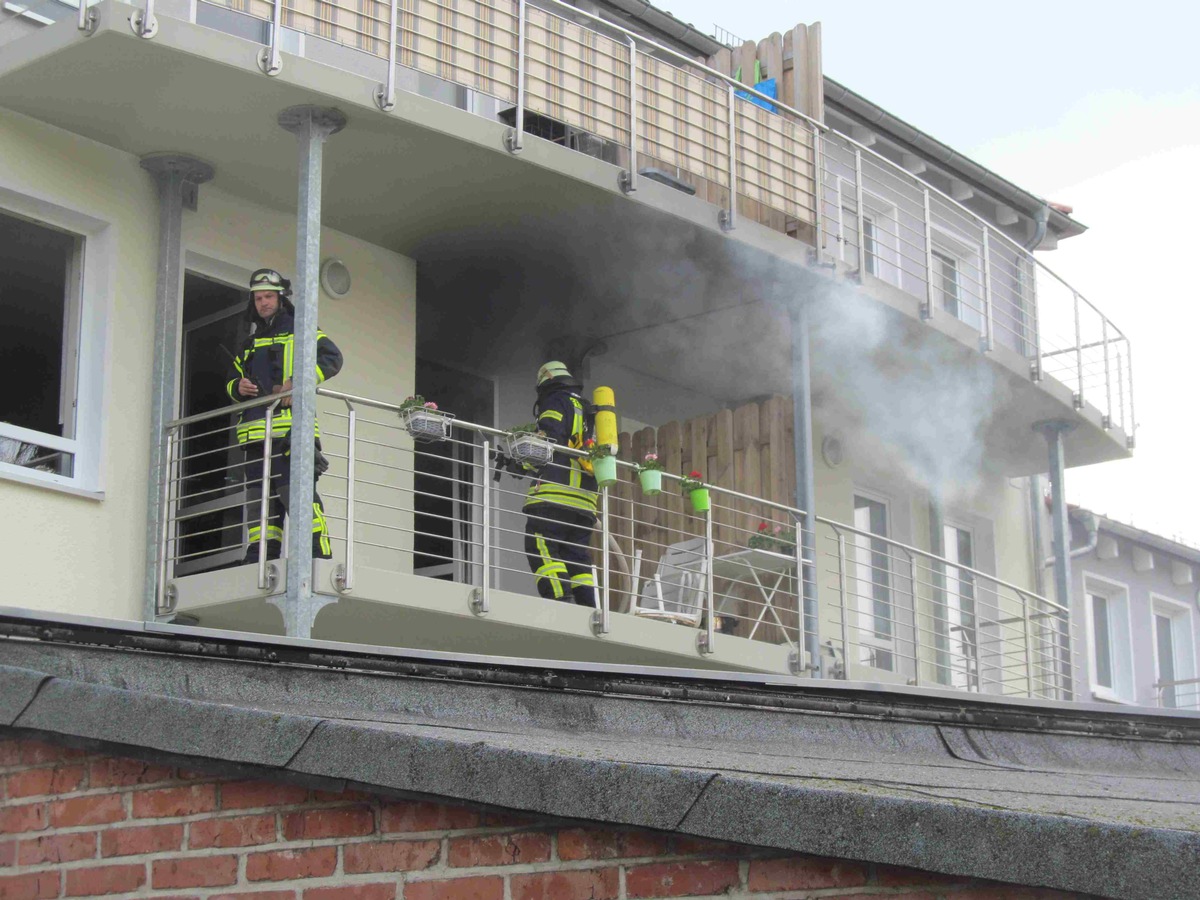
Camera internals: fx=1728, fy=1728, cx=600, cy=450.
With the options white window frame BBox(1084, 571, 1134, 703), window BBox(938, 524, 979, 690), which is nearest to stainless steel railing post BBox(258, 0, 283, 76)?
window BBox(938, 524, 979, 690)

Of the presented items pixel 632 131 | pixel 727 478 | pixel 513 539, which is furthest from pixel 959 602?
pixel 632 131

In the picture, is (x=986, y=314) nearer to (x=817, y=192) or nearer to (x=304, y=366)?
(x=817, y=192)

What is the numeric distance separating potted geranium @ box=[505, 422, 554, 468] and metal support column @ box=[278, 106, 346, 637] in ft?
4.38

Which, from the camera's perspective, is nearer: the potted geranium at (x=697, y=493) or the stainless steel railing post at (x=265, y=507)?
the stainless steel railing post at (x=265, y=507)

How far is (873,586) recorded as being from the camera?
14.9 m

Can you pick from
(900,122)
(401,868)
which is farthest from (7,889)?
(900,122)

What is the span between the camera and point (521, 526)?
1362cm

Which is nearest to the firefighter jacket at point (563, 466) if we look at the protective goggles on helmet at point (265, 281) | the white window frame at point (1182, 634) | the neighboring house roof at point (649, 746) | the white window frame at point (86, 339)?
the protective goggles on helmet at point (265, 281)

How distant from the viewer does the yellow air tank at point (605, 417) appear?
11234 millimetres

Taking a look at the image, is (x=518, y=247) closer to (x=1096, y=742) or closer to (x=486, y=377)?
(x=486, y=377)

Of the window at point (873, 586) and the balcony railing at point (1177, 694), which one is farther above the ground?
the window at point (873, 586)

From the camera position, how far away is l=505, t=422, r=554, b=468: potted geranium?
10.0 meters

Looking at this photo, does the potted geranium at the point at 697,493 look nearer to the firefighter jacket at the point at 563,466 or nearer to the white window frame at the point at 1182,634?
the firefighter jacket at the point at 563,466

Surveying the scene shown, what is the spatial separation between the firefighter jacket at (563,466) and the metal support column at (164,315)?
2.24m
